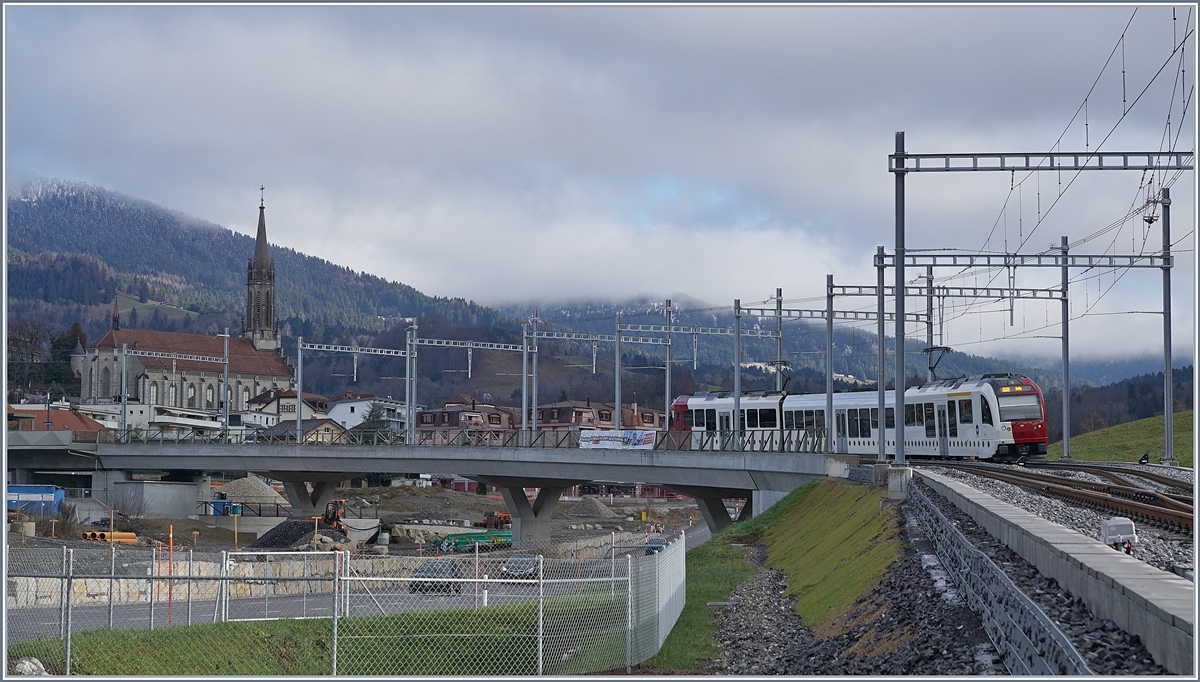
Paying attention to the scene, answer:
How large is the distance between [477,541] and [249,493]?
1714 inches

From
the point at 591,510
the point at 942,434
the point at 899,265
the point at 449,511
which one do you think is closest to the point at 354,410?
the point at 449,511

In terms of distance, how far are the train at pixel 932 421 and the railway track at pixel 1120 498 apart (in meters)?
10.5

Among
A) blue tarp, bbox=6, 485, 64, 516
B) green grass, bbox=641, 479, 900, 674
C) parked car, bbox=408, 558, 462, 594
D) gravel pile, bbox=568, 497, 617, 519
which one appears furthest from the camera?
gravel pile, bbox=568, 497, 617, 519

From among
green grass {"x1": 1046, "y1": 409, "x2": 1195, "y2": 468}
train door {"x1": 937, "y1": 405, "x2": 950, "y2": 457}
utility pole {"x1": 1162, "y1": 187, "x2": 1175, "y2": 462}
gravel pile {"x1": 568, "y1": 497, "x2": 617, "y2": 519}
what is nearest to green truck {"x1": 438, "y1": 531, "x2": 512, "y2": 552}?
train door {"x1": 937, "y1": 405, "x2": 950, "y2": 457}

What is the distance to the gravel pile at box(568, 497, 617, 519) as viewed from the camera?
356ft

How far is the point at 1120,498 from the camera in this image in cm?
2542

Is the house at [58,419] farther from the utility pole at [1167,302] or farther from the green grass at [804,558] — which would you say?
the utility pole at [1167,302]

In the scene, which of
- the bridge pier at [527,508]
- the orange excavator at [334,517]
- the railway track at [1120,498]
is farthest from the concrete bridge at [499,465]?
the railway track at [1120,498]

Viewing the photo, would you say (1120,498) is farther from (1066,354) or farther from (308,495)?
(308,495)

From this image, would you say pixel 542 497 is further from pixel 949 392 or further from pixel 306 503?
pixel 949 392

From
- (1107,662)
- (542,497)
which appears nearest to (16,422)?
(542,497)

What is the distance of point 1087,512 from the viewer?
2264 centimetres

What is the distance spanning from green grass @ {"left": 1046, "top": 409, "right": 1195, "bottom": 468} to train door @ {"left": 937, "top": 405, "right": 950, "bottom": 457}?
43.5 feet

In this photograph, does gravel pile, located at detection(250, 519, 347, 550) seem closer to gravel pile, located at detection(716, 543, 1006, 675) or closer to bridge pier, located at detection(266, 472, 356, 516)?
bridge pier, located at detection(266, 472, 356, 516)
